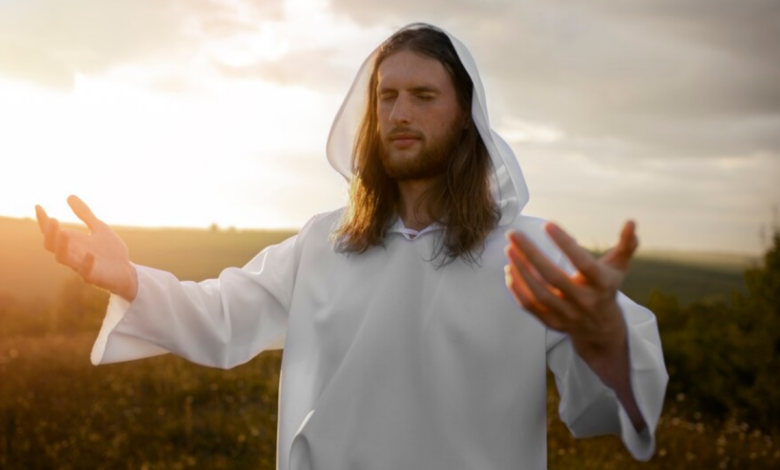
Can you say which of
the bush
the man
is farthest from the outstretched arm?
the bush

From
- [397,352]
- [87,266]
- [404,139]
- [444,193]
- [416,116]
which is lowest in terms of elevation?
[397,352]

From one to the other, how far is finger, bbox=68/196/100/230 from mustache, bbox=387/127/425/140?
52.2 inches

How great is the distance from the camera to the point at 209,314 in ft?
11.6

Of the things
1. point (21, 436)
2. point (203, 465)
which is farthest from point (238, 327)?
point (21, 436)

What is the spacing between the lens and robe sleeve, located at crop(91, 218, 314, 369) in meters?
3.32

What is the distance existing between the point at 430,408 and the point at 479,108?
1.43 m

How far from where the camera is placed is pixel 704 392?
15.3 meters

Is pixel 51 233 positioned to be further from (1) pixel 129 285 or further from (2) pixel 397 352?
(2) pixel 397 352

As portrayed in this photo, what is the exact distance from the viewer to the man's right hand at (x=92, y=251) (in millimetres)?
2885

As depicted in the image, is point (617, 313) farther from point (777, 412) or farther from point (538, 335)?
point (777, 412)

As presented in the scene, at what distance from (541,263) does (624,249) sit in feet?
0.80

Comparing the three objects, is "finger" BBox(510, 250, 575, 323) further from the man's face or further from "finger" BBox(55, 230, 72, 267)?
"finger" BBox(55, 230, 72, 267)

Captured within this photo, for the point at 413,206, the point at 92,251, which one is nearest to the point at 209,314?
the point at 92,251

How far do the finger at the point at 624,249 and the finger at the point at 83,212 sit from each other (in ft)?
6.71
